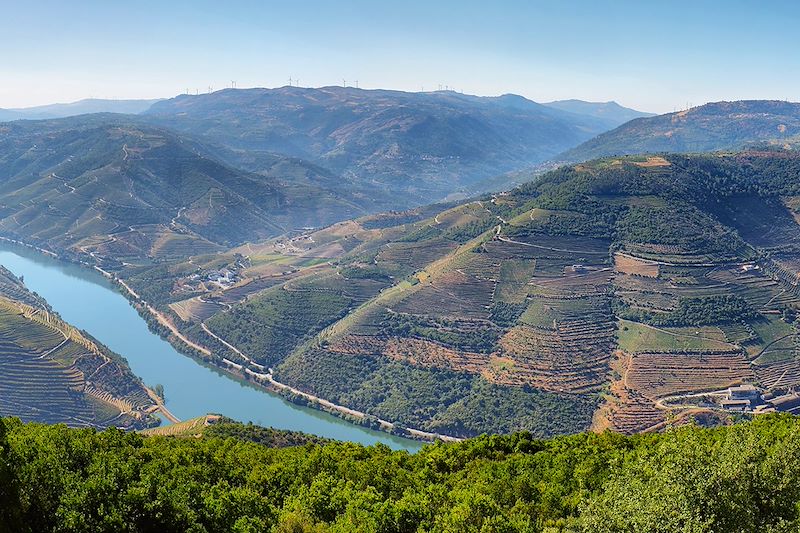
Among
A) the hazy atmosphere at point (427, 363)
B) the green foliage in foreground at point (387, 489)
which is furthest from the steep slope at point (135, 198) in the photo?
the green foliage in foreground at point (387, 489)

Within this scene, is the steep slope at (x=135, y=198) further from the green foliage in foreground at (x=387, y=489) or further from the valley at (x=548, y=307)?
the green foliage in foreground at (x=387, y=489)

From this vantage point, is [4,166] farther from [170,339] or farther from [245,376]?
[245,376]

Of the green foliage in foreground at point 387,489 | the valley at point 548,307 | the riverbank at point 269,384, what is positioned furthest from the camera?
the riverbank at point 269,384

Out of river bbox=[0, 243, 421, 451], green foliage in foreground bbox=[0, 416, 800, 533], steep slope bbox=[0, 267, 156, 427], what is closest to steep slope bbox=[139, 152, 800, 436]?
river bbox=[0, 243, 421, 451]

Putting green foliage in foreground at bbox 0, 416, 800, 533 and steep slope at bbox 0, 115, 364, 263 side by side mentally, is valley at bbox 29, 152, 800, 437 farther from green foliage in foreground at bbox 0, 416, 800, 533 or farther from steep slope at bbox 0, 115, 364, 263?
green foliage in foreground at bbox 0, 416, 800, 533

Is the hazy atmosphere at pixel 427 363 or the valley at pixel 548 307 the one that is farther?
the valley at pixel 548 307

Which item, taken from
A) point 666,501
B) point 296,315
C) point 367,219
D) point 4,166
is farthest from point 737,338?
point 4,166

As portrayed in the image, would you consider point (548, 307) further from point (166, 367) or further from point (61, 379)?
point (61, 379)

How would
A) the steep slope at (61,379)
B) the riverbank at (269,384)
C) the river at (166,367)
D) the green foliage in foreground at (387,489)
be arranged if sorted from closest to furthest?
the green foliage in foreground at (387,489)
the steep slope at (61,379)
the riverbank at (269,384)
the river at (166,367)
